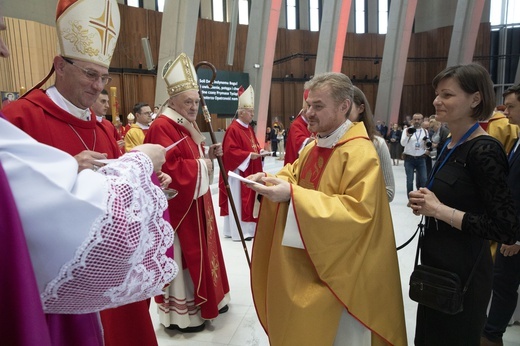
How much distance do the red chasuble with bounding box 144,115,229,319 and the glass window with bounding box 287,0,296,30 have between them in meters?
18.1

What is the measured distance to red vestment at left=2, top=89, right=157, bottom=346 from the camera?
5.69 ft

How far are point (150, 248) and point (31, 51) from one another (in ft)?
38.3

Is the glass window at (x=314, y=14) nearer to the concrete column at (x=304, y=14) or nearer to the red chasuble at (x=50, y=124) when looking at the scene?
the concrete column at (x=304, y=14)

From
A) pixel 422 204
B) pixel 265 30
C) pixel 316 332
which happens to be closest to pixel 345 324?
pixel 316 332

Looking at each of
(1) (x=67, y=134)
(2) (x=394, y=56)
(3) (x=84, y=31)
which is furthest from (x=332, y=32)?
(1) (x=67, y=134)

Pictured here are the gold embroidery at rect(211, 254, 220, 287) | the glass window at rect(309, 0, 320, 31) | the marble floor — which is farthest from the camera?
the glass window at rect(309, 0, 320, 31)

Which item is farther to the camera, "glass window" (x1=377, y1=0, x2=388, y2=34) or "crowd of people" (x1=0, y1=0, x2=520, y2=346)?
"glass window" (x1=377, y1=0, x2=388, y2=34)

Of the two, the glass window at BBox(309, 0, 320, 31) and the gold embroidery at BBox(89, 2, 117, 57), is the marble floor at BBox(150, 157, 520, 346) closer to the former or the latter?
the gold embroidery at BBox(89, 2, 117, 57)

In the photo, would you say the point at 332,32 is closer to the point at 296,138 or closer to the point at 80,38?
the point at 296,138

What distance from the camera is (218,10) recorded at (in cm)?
1727

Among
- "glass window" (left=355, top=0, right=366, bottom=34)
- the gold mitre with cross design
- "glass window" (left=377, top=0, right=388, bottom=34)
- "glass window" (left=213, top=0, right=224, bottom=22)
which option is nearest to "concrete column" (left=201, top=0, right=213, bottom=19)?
"glass window" (left=213, top=0, right=224, bottom=22)

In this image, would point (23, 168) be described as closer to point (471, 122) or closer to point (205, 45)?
point (471, 122)

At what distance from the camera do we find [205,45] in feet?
53.6

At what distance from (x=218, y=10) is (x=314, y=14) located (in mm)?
5372
